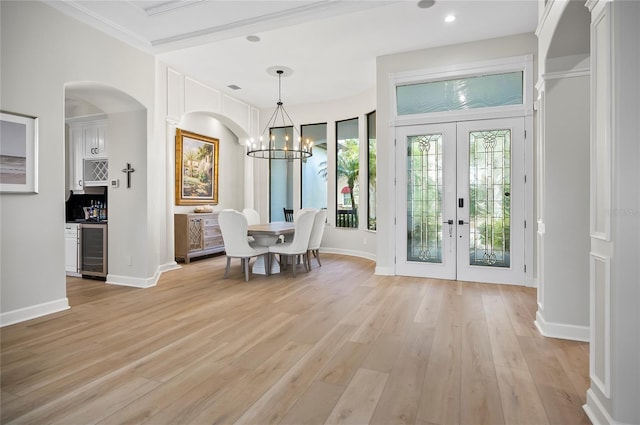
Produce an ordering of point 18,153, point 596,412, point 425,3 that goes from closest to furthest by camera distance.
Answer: point 596,412, point 18,153, point 425,3

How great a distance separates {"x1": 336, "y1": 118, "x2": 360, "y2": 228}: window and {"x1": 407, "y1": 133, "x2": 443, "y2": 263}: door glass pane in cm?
228

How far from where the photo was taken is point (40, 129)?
3596mm

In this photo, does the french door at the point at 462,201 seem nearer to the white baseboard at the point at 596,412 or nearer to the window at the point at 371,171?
the window at the point at 371,171

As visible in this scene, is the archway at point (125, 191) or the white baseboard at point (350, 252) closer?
the archway at point (125, 191)

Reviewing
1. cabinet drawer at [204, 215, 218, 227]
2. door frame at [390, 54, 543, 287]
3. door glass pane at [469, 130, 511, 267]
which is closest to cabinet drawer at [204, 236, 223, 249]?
cabinet drawer at [204, 215, 218, 227]

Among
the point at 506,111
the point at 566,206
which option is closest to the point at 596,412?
the point at 566,206

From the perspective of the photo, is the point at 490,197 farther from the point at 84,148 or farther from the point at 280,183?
the point at 84,148

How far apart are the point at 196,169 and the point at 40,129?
3.63 metres

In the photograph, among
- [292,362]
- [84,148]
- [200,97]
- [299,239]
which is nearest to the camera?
[292,362]

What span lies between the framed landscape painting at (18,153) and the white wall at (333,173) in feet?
16.3

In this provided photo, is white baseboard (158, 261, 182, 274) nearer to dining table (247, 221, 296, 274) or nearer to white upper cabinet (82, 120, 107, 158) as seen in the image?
dining table (247, 221, 296, 274)

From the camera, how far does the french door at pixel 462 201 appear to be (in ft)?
15.9

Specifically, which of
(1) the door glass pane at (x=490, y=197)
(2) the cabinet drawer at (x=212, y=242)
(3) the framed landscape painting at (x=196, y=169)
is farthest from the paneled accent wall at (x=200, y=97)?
(1) the door glass pane at (x=490, y=197)

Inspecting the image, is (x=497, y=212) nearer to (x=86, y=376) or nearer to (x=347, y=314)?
(x=347, y=314)
